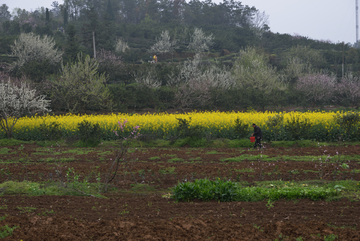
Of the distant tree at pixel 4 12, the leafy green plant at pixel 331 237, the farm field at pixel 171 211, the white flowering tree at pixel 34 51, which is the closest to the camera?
the leafy green plant at pixel 331 237

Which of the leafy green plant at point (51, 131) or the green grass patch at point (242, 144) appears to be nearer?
the green grass patch at point (242, 144)

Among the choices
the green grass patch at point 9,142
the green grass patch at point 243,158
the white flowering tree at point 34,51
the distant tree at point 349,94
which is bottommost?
the green grass patch at point 9,142

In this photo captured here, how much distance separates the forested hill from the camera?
5581 centimetres

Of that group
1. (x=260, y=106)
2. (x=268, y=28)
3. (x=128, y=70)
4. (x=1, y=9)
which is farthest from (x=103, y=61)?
(x=1, y=9)

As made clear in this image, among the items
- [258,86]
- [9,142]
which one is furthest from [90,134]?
[258,86]

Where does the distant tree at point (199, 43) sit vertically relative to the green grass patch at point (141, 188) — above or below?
above

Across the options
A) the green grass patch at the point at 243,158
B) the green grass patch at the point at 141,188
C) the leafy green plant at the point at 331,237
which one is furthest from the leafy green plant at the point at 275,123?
the leafy green plant at the point at 331,237

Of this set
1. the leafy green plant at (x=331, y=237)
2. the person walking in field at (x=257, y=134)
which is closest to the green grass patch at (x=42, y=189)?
the leafy green plant at (x=331, y=237)

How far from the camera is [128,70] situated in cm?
4128

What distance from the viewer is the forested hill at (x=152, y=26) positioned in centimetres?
Result: 5581

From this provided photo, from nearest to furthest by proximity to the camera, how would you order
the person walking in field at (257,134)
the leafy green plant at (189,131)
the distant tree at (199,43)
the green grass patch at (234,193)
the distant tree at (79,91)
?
the green grass patch at (234,193) < the person walking in field at (257,134) < the leafy green plant at (189,131) < the distant tree at (79,91) < the distant tree at (199,43)

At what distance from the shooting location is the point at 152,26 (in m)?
78.9

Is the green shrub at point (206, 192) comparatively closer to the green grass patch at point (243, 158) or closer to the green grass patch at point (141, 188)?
the green grass patch at point (141, 188)

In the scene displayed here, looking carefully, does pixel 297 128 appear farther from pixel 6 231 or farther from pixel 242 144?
pixel 6 231
